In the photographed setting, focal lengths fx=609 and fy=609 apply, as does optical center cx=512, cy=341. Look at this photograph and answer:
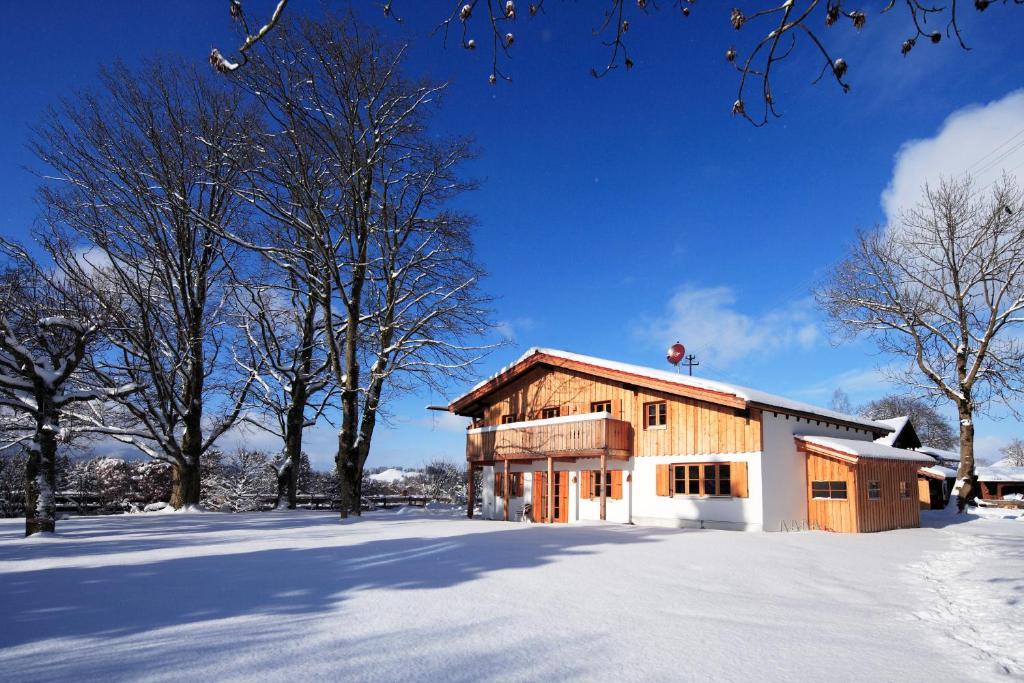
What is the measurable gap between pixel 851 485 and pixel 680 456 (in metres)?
5.31

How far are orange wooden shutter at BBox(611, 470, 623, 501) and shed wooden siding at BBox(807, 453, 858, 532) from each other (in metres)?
6.31

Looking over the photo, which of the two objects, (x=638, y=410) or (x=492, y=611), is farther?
(x=638, y=410)

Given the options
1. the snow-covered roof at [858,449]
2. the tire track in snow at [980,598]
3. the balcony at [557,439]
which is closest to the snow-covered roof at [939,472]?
the snow-covered roof at [858,449]

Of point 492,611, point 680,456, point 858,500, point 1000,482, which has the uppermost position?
point 680,456

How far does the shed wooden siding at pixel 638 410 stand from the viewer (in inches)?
778

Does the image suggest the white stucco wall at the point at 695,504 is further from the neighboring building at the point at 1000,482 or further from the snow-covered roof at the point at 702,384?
the neighboring building at the point at 1000,482

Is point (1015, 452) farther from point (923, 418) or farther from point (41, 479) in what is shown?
point (41, 479)

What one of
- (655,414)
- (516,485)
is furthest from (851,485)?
(516,485)

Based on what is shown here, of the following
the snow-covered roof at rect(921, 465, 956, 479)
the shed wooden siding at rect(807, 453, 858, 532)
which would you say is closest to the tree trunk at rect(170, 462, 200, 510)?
the shed wooden siding at rect(807, 453, 858, 532)

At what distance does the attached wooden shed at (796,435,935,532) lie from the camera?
19422 mm

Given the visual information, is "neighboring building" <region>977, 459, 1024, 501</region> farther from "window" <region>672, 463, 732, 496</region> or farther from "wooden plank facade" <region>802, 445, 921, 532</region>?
"window" <region>672, 463, 732, 496</region>

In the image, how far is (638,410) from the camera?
890 inches

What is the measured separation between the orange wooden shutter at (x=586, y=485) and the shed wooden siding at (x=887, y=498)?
906 centimetres

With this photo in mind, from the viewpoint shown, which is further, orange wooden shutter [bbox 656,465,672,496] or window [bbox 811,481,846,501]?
orange wooden shutter [bbox 656,465,672,496]
